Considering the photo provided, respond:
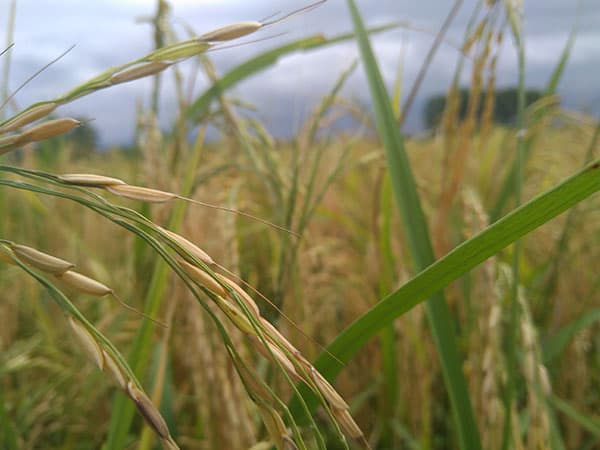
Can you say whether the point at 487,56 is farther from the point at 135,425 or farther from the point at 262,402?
the point at 135,425

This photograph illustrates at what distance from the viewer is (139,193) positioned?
0.80 feet

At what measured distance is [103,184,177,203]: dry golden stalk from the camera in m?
0.24

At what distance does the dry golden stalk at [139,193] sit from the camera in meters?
0.24

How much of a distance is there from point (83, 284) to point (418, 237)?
335mm

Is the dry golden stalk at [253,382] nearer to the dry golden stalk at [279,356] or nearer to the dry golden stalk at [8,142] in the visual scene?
the dry golden stalk at [279,356]

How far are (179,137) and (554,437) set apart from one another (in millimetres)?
611

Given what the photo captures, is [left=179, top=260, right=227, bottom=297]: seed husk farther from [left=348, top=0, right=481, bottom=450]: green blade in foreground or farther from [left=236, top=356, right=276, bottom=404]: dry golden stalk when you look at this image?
[left=348, top=0, right=481, bottom=450]: green blade in foreground

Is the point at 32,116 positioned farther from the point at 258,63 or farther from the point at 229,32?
the point at 258,63

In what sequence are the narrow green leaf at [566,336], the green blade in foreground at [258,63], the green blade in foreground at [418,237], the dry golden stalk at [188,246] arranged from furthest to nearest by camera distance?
the narrow green leaf at [566,336] < the green blade in foreground at [258,63] < the green blade in foreground at [418,237] < the dry golden stalk at [188,246]

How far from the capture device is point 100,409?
0.99 meters

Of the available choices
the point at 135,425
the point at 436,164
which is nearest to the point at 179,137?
the point at 135,425

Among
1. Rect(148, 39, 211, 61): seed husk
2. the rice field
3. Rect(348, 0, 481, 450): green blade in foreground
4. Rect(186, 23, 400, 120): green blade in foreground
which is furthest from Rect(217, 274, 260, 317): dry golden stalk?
Rect(186, 23, 400, 120): green blade in foreground

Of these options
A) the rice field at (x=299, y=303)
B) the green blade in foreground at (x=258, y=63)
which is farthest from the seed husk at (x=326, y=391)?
the green blade in foreground at (x=258, y=63)

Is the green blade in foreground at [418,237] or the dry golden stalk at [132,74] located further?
the green blade in foreground at [418,237]
